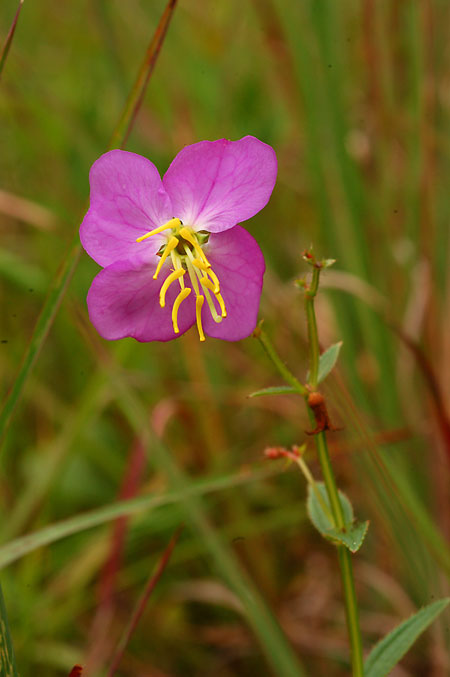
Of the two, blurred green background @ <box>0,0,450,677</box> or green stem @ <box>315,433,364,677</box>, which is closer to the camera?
green stem @ <box>315,433,364,677</box>

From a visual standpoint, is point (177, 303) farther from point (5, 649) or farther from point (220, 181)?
point (5, 649)

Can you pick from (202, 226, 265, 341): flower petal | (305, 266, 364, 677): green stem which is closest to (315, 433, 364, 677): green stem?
(305, 266, 364, 677): green stem

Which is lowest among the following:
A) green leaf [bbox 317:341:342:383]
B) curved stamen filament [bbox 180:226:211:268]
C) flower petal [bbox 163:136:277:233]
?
green leaf [bbox 317:341:342:383]

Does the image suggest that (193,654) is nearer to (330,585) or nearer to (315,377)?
(330,585)

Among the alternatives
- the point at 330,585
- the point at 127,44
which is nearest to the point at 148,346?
the point at 330,585

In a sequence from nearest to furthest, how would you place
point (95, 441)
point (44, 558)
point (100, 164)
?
1. point (100, 164)
2. point (44, 558)
3. point (95, 441)

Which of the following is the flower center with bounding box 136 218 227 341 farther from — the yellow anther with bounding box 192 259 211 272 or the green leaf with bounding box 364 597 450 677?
the green leaf with bounding box 364 597 450 677
